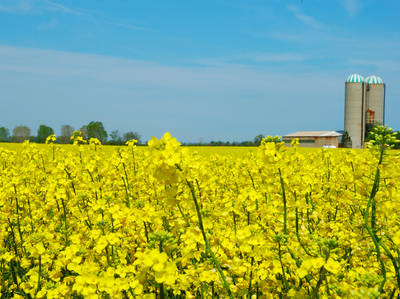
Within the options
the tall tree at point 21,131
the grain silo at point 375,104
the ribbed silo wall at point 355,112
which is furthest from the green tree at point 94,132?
the grain silo at point 375,104

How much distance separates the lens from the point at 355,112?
70.6 meters

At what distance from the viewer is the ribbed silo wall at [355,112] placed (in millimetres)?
69812

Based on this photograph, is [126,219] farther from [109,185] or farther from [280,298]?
[109,185]

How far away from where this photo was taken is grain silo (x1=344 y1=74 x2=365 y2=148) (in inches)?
2751

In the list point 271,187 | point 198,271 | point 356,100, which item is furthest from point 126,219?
point 356,100

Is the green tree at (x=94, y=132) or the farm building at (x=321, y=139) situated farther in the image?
the farm building at (x=321, y=139)

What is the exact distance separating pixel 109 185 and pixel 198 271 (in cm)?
358

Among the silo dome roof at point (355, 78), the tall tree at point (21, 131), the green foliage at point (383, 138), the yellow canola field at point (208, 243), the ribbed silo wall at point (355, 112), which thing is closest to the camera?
the yellow canola field at point (208, 243)

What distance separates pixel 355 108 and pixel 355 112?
85 cm

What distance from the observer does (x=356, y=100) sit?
69875 mm

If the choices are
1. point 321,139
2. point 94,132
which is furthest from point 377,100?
point 94,132

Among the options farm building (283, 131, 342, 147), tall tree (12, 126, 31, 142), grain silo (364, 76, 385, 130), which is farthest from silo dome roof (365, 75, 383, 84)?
tall tree (12, 126, 31, 142)

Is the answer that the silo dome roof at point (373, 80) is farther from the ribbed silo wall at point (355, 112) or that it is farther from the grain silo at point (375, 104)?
the ribbed silo wall at point (355, 112)

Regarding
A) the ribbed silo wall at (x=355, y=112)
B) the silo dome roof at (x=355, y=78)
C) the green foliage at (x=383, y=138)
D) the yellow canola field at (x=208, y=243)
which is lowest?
the yellow canola field at (x=208, y=243)
